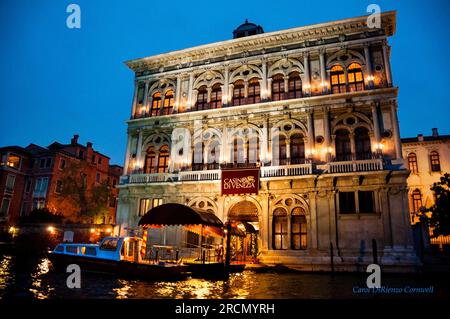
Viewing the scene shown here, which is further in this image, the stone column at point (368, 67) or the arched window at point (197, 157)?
the arched window at point (197, 157)

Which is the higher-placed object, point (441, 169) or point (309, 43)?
point (309, 43)

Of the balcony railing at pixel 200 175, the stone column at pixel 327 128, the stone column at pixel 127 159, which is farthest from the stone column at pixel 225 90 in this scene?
the stone column at pixel 127 159

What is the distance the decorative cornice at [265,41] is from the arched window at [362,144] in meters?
6.87

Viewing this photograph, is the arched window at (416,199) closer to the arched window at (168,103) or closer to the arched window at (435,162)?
the arched window at (435,162)

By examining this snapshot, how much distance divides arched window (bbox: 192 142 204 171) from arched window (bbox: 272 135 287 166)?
5.40 m

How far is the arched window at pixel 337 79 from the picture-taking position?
21453 millimetres

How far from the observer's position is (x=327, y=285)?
13.5 m

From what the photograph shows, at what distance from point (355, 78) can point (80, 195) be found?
3094cm

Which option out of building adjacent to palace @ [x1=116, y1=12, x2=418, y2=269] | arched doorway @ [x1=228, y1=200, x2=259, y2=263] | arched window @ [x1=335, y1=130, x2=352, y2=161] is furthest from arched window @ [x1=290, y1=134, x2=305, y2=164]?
arched doorway @ [x1=228, y1=200, x2=259, y2=263]

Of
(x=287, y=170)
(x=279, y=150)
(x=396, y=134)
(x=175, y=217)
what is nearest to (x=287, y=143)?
(x=279, y=150)

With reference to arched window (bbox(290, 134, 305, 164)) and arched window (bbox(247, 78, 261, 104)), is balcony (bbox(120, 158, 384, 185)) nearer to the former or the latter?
arched window (bbox(290, 134, 305, 164))

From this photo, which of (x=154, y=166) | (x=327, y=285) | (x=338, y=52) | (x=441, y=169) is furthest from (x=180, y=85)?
(x=441, y=169)

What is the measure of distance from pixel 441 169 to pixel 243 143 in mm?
22719
